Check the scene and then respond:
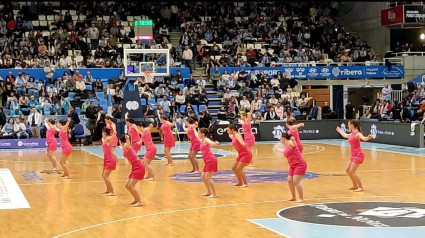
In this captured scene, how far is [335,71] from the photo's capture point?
3841 cm

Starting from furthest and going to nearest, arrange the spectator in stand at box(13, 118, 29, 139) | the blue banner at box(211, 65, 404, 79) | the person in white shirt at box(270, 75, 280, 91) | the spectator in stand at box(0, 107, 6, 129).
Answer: the blue banner at box(211, 65, 404, 79)
the person in white shirt at box(270, 75, 280, 91)
the spectator in stand at box(0, 107, 6, 129)
the spectator in stand at box(13, 118, 29, 139)

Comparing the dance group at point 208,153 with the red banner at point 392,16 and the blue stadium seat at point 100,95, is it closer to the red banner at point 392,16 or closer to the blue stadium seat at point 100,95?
the blue stadium seat at point 100,95

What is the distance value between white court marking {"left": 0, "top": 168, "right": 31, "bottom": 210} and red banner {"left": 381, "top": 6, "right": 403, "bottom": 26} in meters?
27.2

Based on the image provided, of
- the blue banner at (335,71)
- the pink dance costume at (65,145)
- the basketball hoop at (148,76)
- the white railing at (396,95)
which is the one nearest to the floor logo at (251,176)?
the pink dance costume at (65,145)

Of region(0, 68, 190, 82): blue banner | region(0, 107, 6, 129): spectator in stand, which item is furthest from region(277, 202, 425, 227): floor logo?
region(0, 68, 190, 82): blue banner

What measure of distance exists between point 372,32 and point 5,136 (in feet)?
81.0

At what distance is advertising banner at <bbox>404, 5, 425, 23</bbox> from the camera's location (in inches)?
1601

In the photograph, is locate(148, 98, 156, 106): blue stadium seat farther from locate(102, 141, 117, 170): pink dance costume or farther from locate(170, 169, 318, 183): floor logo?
locate(102, 141, 117, 170): pink dance costume

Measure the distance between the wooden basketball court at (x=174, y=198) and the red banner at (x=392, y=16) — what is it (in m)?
18.7

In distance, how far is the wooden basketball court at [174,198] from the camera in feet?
40.5

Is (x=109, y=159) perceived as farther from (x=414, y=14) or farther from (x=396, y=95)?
(x=414, y=14)

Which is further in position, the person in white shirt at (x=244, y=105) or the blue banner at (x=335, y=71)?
the blue banner at (x=335, y=71)

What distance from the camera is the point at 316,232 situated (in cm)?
1177

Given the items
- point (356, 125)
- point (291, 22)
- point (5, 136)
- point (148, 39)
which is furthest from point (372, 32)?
point (356, 125)
